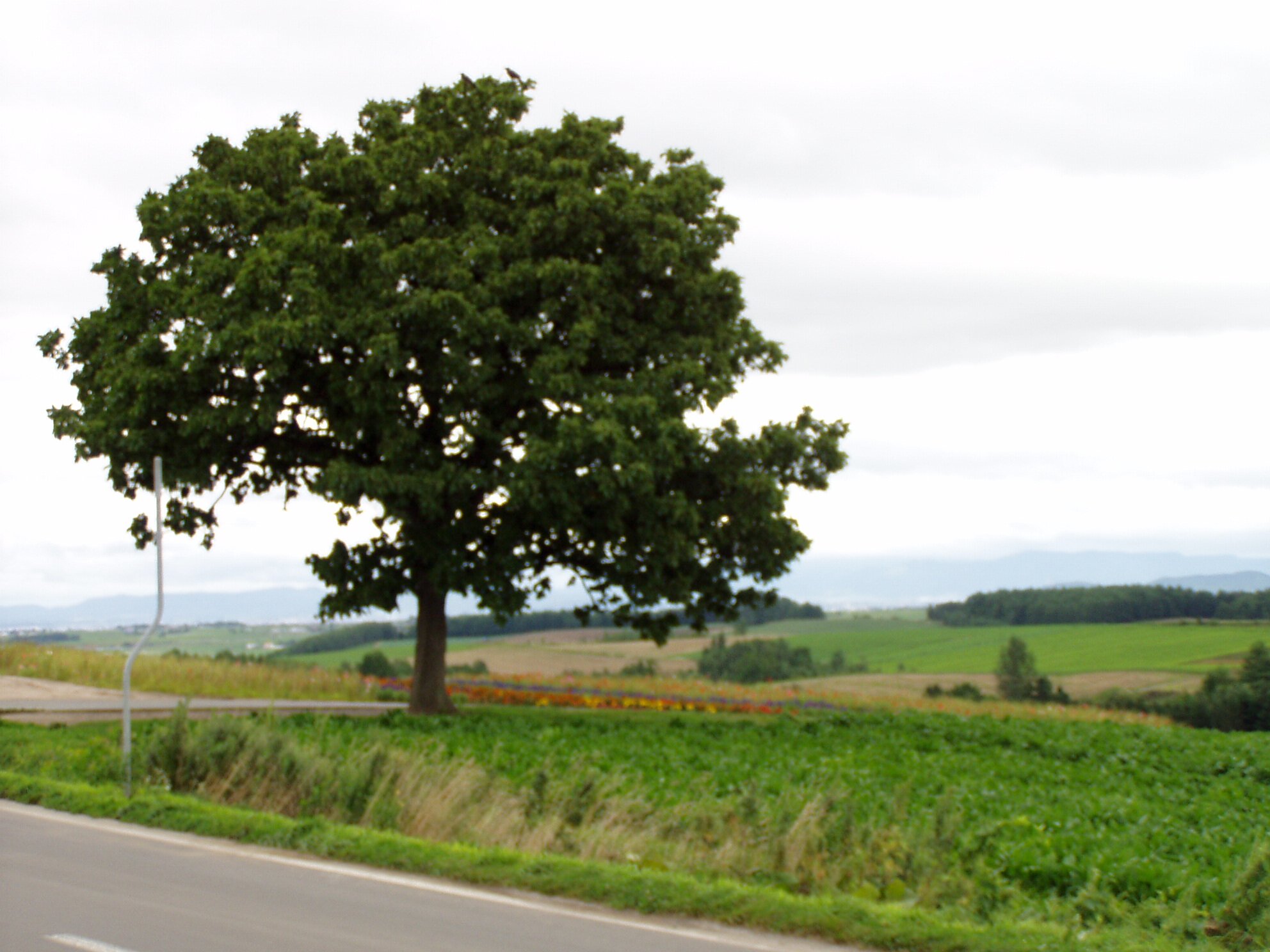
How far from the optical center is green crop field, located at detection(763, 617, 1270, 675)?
59469 mm

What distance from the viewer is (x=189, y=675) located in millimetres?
31047

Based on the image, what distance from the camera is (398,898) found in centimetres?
848

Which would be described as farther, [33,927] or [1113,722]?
[1113,722]

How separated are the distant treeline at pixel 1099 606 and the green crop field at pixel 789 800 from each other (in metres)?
56.6

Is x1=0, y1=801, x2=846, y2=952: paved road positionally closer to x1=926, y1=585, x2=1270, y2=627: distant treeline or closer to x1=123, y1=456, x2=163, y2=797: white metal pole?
x1=123, y1=456, x2=163, y2=797: white metal pole

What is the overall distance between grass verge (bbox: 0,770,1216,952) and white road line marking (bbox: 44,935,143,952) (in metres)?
2.69

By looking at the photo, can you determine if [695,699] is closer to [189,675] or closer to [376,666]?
[376,666]

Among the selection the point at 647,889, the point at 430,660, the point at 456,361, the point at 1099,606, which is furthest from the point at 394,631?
the point at 647,889

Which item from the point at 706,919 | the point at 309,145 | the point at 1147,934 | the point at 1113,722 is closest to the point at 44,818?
the point at 706,919

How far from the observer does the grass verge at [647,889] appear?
7.70 metres

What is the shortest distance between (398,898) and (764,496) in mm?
14765

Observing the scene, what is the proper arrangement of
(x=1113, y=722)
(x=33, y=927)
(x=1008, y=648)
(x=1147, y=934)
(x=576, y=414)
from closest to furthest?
(x=33, y=927)
(x=1147, y=934)
(x=576, y=414)
(x=1113, y=722)
(x=1008, y=648)

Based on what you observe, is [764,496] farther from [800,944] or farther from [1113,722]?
[800,944]

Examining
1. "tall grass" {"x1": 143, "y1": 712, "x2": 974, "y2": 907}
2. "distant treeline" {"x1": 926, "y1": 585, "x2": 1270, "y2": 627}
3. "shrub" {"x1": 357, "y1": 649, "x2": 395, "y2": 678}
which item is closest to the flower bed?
"shrub" {"x1": 357, "y1": 649, "x2": 395, "y2": 678}
